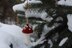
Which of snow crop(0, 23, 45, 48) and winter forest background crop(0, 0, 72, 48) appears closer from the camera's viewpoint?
winter forest background crop(0, 0, 72, 48)

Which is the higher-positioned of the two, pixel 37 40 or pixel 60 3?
pixel 60 3

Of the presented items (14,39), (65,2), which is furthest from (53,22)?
(14,39)

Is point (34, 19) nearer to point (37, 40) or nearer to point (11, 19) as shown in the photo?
point (37, 40)

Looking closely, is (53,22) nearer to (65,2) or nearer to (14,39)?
(65,2)

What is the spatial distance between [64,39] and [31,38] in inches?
16.9

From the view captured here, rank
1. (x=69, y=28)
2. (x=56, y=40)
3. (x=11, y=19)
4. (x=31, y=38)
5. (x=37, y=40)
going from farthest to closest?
(x=11, y=19)
(x=31, y=38)
(x=37, y=40)
(x=56, y=40)
(x=69, y=28)

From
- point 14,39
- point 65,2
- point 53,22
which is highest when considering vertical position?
point 65,2

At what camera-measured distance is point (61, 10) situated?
4.41 ft

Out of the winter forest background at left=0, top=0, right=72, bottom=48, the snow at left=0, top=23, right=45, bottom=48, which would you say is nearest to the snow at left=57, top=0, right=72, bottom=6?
the winter forest background at left=0, top=0, right=72, bottom=48

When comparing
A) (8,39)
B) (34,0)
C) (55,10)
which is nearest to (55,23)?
(55,10)

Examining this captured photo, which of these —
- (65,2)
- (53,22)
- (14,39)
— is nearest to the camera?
(65,2)

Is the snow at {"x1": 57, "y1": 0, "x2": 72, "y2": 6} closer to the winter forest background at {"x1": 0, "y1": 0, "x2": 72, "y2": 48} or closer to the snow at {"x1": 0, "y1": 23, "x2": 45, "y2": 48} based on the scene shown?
the winter forest background at {"x1": 0, "y1": 0, "x2": 72, "y2": 48}

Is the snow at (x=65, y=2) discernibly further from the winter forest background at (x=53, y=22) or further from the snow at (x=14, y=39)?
the snow at (x=14, y=39)

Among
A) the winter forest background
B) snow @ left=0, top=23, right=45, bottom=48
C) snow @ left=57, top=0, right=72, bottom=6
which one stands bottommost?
snow @ left=0, top=23, right=45, bottom=48
